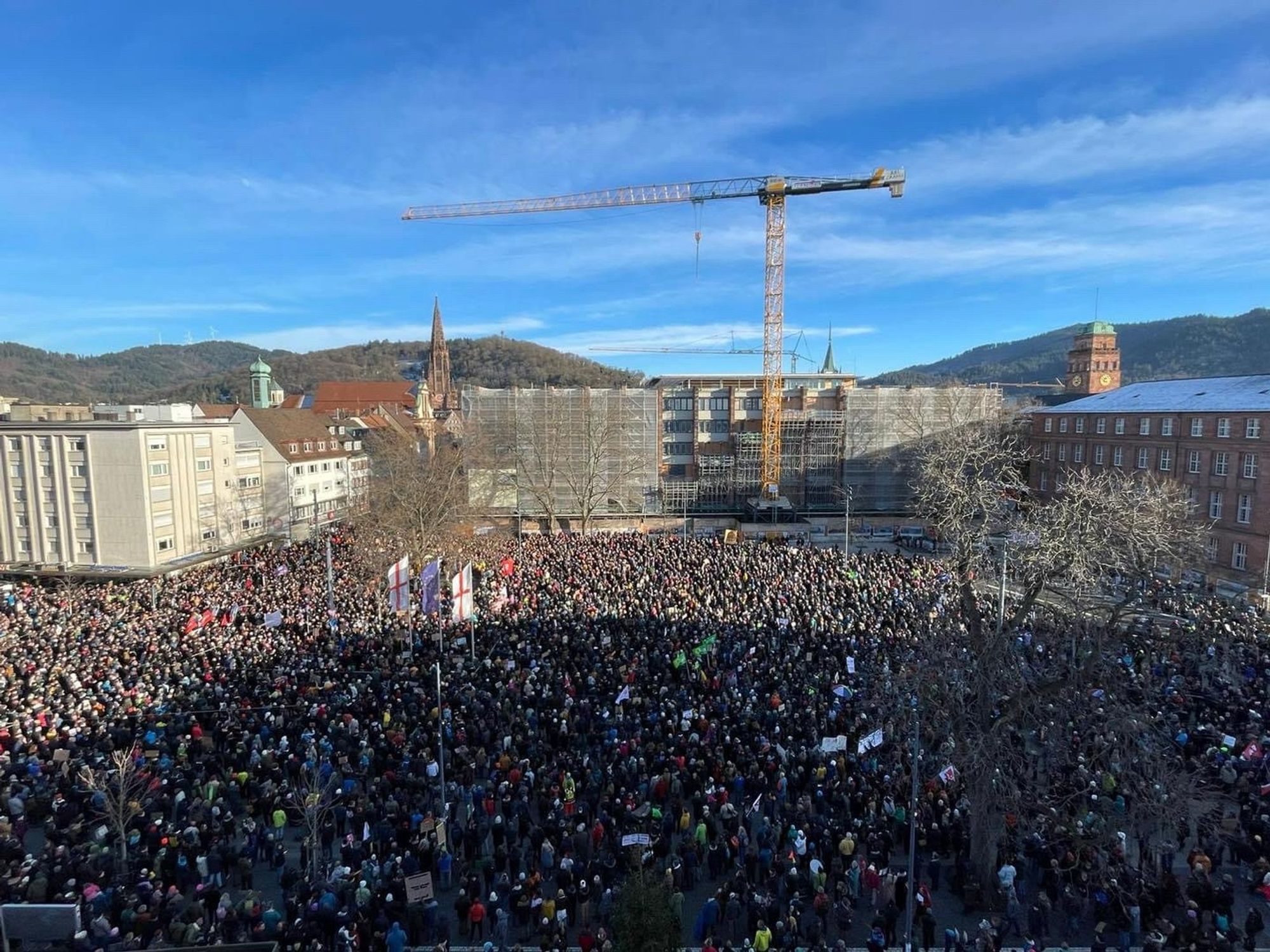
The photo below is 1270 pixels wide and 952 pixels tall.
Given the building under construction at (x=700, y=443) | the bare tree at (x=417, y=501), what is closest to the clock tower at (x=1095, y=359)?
the building under construction at (x=700, y=443)

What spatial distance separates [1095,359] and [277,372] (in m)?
147

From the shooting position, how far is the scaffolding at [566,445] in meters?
50.8

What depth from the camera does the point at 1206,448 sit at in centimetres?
3669

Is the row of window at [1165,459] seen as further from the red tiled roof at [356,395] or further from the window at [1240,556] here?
the red tiled roof at [356,395]

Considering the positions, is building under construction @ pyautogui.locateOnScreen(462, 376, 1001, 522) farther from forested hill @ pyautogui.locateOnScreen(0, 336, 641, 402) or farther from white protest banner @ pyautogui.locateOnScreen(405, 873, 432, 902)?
forested hill @ pyautogui.locateOnScreen(0, 336, 641, 402)

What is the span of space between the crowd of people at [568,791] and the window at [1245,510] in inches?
587

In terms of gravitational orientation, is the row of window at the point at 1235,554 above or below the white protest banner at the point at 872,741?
below

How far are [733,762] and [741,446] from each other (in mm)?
43769

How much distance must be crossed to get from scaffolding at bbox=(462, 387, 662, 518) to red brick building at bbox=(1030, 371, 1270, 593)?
29741 mm

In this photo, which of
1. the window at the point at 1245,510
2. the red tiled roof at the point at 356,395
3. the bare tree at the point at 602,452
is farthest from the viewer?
the red tiled roof at the point at 356,395

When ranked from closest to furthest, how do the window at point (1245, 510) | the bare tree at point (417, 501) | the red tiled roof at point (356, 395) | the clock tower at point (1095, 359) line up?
the bare tree at point (417, 501) < the window at point (1245, 510) < the clock tower at point (1095, 359) < the red tiled roof at point (356, 395)

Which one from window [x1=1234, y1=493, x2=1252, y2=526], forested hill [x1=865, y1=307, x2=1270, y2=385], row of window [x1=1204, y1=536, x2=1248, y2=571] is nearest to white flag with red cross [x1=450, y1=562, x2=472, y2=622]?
row of window [x1=1204, y1=536, x2=1248, y2=571]

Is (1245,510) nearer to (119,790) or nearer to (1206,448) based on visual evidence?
(1206,448)

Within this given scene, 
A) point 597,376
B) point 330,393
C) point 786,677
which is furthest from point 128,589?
point 597,376
